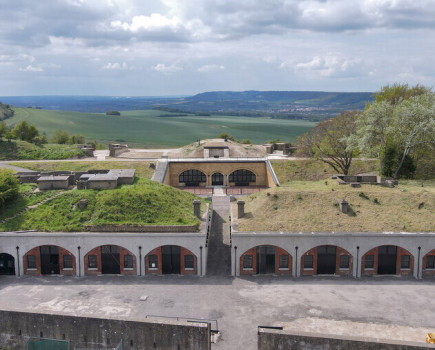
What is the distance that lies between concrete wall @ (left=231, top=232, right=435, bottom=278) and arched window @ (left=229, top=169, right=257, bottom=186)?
1235 inches

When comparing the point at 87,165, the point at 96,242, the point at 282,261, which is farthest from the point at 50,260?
the point at 87,165

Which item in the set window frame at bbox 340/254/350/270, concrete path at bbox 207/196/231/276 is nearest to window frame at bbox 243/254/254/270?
concrete path at bbox 207/196/231/276

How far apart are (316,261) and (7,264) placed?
80.6 feet

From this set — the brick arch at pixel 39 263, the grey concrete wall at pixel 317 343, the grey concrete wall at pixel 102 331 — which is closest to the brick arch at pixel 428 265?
the grey concrete wall at pixel 317 343

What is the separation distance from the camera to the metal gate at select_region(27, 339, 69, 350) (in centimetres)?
2392

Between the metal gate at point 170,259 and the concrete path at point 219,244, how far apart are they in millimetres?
2662

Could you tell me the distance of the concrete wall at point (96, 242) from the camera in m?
33.0

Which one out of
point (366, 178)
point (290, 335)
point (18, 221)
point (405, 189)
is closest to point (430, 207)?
point (405, 189)

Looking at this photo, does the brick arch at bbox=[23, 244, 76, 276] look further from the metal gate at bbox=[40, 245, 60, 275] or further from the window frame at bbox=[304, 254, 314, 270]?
the window frame at bbox=[304, 254, 314, 270]

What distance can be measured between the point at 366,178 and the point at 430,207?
27.0ft

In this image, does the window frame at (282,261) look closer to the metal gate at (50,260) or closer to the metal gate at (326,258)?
the metal gate at (326,258)

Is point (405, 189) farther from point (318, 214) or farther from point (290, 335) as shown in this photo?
point (290, 335)

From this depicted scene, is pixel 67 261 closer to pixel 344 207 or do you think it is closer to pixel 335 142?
pixel 344 207

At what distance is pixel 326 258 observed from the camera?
3338 cm
